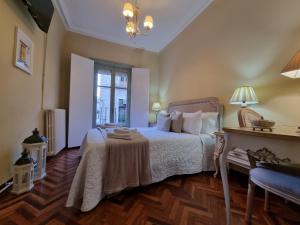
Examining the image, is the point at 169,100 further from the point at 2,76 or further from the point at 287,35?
the point at 2,76

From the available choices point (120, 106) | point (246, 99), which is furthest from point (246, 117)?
point (120, 106)

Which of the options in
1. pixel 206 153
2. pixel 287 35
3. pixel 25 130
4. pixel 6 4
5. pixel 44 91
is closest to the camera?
pixel 6 4

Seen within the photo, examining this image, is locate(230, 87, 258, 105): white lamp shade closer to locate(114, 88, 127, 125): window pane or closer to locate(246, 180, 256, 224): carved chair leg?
locate(246, 180, 256, 224): carved chair leg

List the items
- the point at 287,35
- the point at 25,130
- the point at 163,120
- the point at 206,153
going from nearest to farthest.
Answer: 1. the point at 287,35
2. the point at 25,130
3. the point at 206,153
4. the point at 163,120

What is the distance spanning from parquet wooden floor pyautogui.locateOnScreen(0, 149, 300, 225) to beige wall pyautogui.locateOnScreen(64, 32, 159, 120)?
283 centimetres

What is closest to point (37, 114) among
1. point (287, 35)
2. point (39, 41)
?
point (39, 41)

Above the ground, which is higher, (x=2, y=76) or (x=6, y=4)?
(x=6, y=4)

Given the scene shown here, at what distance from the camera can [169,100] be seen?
4391mm

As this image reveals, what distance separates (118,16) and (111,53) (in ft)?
4.06

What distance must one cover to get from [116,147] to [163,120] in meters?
1.47

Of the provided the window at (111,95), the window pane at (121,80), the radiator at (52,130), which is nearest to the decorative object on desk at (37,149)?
the radiator at (52,130)

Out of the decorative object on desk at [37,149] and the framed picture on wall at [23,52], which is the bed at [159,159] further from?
the framed picture on wall at [23,52]

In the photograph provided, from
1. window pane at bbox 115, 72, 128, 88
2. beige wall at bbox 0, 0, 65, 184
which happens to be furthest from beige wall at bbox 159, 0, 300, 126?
beige wall at bbox 0, 0, 65, 184

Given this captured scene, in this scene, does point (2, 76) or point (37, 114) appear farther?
point (37, 114)
